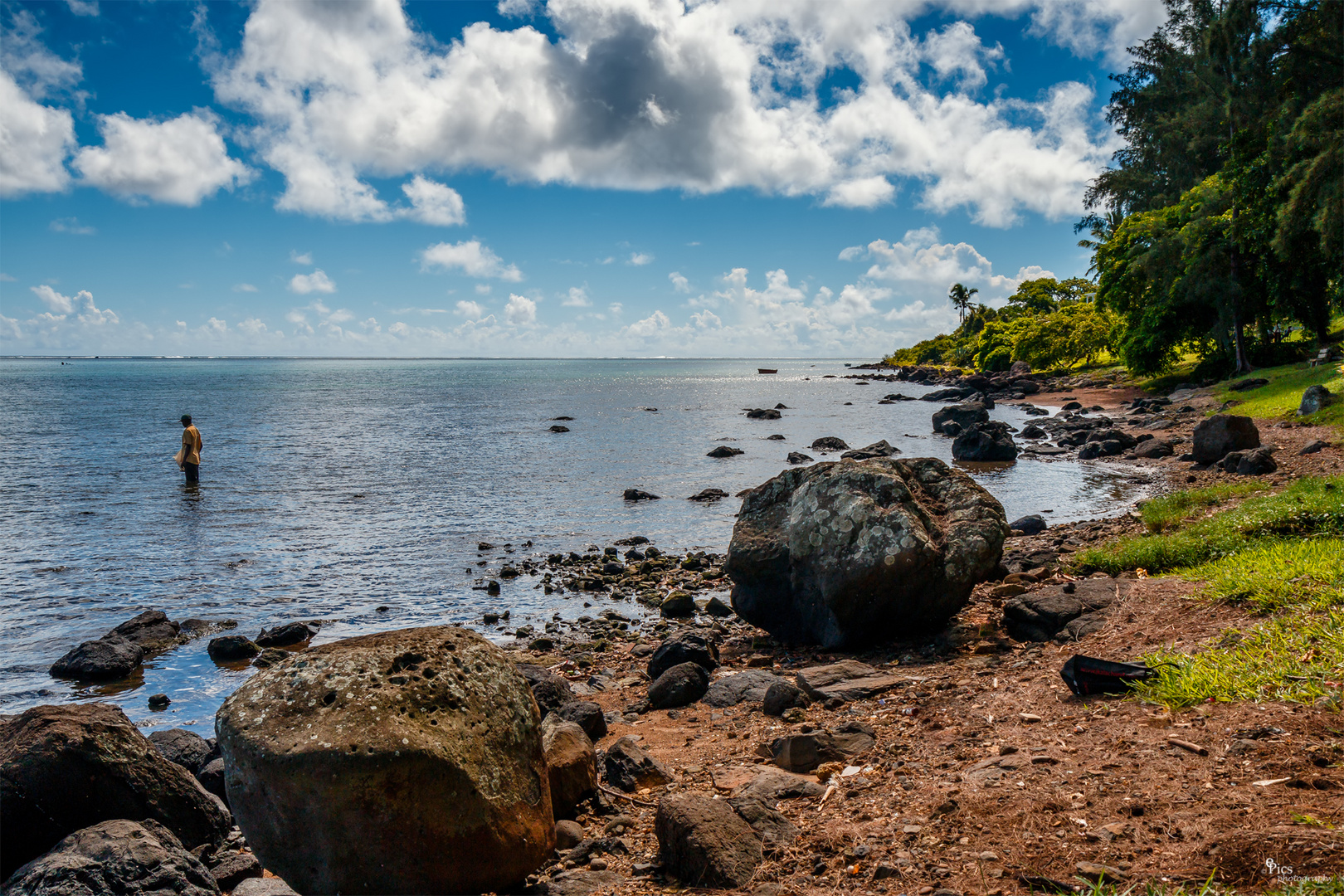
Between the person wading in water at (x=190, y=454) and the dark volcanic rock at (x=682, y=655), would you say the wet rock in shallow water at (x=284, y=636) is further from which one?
the person wading in water at (x=190, y=454)

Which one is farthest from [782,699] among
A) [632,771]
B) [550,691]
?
[550,691]

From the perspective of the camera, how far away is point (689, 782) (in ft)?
24.3

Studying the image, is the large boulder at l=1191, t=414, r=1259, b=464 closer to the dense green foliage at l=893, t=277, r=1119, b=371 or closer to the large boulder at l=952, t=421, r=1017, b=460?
the large boulder at l=952, t=421, r=1017, b=460

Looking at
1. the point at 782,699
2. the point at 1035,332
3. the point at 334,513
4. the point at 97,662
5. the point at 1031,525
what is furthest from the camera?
the point at 1035,332

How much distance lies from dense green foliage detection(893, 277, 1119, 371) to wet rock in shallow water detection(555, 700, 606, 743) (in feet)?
237

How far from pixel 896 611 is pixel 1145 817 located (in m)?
6.13

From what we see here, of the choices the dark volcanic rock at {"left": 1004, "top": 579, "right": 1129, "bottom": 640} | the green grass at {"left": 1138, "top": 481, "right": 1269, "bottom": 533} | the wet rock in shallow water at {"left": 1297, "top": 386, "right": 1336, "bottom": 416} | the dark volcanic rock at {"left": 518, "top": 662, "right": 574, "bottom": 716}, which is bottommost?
the dark volcanic rock at {"left": 518, "top": 662, "right": 574, "bottom": 716}

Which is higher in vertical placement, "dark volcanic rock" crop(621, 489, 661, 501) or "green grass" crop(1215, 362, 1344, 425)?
"green grass" crop(1215, 362, 1344, 425)

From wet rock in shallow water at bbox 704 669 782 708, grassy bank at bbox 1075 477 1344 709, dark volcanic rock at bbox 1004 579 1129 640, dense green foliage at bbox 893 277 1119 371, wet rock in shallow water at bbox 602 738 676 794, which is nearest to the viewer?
grassy bank at bbox 1075 477 1344 709

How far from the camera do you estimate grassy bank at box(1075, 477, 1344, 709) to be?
6125mm

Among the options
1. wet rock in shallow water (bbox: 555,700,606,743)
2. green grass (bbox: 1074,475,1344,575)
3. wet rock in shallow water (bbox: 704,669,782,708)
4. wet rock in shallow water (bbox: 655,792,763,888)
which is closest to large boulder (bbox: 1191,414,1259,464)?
green grass (bbox: 1074,475,1344,575)

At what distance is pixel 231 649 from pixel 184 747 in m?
4.98

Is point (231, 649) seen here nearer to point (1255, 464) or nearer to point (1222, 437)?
point (1255, 464)

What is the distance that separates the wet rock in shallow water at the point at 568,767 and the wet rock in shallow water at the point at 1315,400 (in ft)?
98.9
